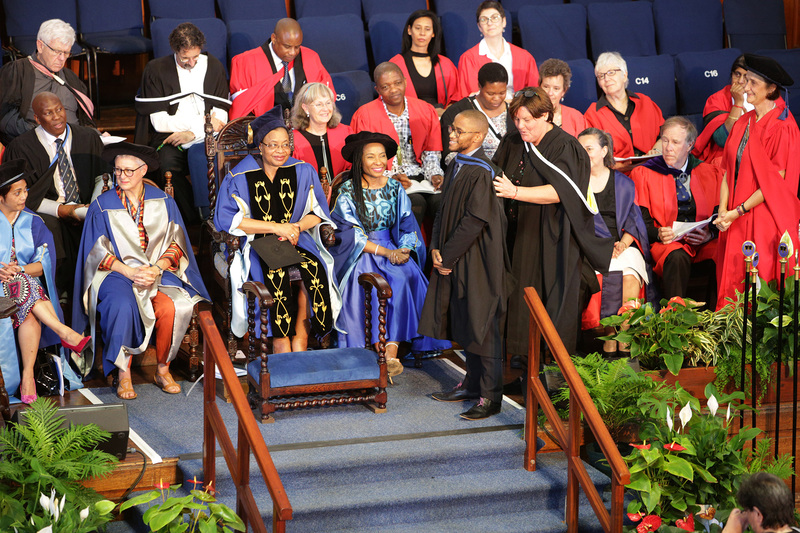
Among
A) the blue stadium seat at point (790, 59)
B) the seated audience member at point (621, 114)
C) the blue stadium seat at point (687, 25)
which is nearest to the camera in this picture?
the seated audience member at point (621, 114)

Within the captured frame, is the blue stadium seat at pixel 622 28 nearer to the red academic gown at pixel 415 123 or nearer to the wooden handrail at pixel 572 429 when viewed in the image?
the red academic gown at pixel 415 123

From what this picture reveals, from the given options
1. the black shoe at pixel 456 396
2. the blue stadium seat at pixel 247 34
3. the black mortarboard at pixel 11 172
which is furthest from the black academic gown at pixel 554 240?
the blue stadium seat at pixel 247 34

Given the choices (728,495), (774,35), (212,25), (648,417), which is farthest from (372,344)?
(774,35)

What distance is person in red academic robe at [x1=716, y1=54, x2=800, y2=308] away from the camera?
521 centimetres

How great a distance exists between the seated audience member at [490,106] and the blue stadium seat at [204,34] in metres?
1.77

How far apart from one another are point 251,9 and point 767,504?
5.42 metres

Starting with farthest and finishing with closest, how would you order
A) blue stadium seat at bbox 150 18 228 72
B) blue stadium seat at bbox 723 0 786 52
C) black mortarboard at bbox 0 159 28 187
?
blue stadium seat at bbox 723 0 786 52 → blue stadium seat at bbox 150 18 228 72 → black mortarboard at bbox 0 159 28 187

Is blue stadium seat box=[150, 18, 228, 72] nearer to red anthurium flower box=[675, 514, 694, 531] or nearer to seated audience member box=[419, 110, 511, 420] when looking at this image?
seated audience member box=[419, 110, 511, 420]

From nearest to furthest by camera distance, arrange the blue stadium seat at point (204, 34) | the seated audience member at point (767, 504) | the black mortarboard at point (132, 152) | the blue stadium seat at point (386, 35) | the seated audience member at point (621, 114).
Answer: the seated audience member at point (767, 504)
the black mortarboard at point (132, 152)
the seated audience member at point (621, 114)
the blue stadium seat at point (204, 34)
the blue stadium seat at point (386, 35)

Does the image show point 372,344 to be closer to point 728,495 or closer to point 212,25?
point 728,495

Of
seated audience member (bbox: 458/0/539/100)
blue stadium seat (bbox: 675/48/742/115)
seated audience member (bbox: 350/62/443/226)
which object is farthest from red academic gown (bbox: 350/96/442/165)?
blue stadium seat (bbox: 675/48/742/115)

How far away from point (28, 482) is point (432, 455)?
162 cm

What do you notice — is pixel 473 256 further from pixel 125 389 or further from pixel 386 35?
pixel 386 35

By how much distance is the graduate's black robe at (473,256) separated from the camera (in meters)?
4.44
